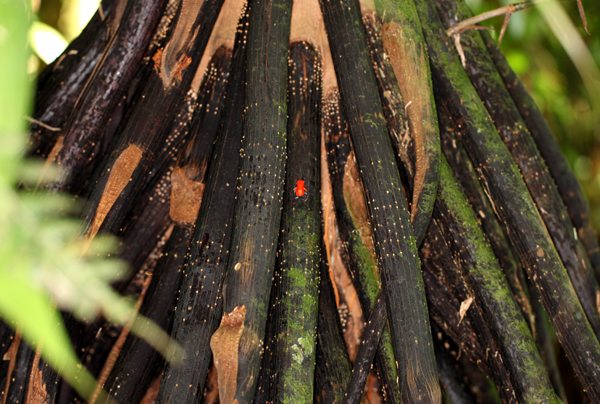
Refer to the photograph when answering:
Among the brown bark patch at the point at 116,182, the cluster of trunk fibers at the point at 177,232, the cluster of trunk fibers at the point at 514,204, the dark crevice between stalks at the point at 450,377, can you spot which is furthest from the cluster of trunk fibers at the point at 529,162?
the brown bark patch at the point at 116,182

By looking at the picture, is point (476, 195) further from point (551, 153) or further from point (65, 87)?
point (65, 87)

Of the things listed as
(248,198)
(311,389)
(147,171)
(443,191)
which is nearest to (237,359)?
(311,389)

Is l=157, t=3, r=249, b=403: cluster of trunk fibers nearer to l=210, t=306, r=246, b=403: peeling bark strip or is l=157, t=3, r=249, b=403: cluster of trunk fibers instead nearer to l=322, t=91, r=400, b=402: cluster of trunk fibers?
l=210, t=306, r=246, b=403: peeling bark strip

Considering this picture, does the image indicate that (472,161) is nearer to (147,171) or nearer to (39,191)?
(147,171)

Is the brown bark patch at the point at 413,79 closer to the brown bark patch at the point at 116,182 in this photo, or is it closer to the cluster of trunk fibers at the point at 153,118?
the cluster of trunk fibers at the point at 153,118

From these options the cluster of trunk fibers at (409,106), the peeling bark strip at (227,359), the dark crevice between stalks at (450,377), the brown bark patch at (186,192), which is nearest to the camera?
the peeling bark strip at (227,359)

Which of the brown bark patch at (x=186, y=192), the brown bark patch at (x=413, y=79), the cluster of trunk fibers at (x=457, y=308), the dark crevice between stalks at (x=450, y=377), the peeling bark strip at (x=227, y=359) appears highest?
the brown bark patch at (x=413, y=79)
